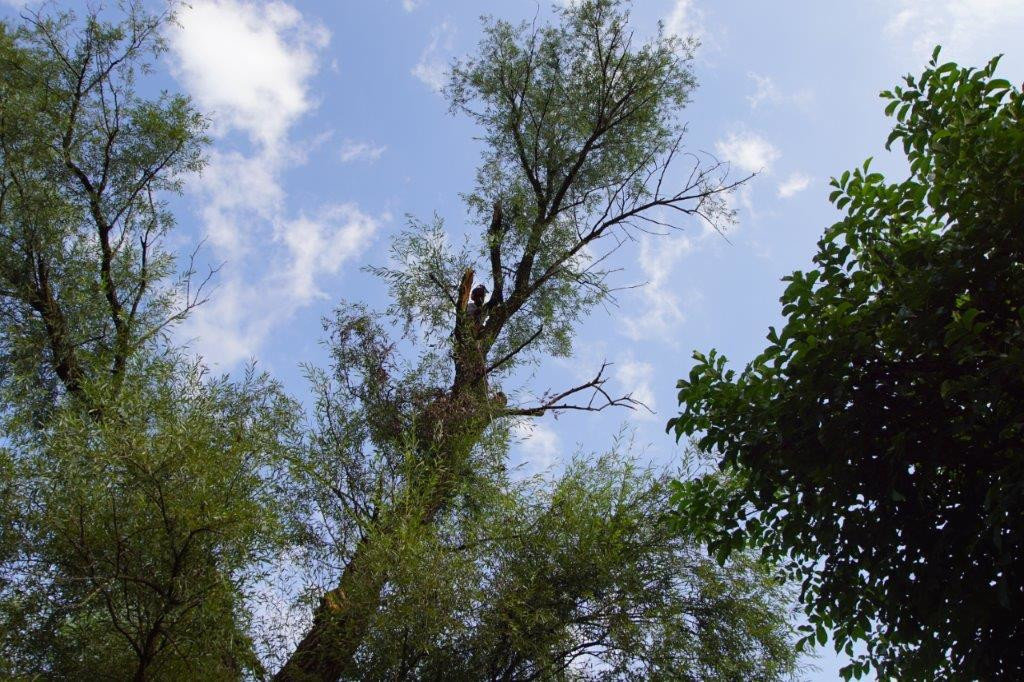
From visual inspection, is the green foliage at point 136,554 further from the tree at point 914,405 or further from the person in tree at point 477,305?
the person in tree at point 477,305

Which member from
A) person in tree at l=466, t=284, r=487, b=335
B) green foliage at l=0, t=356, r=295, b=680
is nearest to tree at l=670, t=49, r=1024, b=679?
green foliage at l=0, t=356, r=295, b=680

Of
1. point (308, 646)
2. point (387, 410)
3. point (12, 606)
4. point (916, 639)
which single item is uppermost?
point (387, 410)

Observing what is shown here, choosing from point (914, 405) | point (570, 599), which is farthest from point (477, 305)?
point (914, 405)

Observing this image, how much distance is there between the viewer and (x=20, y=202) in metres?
7.68

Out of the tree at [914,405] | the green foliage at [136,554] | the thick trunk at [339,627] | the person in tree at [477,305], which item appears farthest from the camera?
the person in tree at [477,305]

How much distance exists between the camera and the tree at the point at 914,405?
3.63 meters

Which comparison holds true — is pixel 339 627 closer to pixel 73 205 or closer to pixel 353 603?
pixel 353 603

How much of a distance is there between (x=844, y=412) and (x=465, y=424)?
3.78 m

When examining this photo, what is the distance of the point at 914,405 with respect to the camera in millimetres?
3852

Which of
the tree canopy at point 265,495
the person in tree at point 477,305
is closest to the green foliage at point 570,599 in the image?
the tree canopy at point 265,495

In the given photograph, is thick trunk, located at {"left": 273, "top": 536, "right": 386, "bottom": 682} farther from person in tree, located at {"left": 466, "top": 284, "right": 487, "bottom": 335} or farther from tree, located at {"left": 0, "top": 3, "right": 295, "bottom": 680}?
person in tree, located at {"left": 466, "top": 284, "right": 487, "bottom": 335}

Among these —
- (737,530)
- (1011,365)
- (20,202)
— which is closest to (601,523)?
(737,530)

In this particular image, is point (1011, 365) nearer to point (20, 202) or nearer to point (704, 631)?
point (704, 631)

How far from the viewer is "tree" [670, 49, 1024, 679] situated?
363 centimetres
